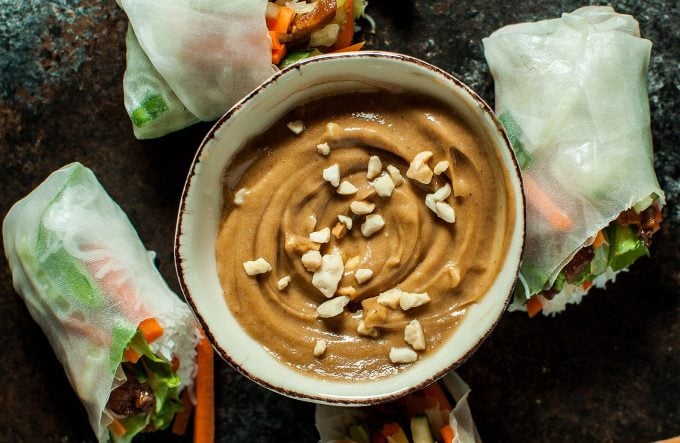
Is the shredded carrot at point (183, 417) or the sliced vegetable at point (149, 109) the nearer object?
the sliced vegetable at point (149, 109)

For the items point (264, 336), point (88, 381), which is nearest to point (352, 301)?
point (264, 336)

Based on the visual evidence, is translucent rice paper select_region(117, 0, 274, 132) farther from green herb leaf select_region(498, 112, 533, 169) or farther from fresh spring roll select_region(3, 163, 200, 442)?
green herb leaf select_region(498, 112, 533, 169)

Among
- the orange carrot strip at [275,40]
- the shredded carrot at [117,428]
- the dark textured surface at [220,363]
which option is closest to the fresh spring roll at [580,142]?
the dark textured surface at [220,363]

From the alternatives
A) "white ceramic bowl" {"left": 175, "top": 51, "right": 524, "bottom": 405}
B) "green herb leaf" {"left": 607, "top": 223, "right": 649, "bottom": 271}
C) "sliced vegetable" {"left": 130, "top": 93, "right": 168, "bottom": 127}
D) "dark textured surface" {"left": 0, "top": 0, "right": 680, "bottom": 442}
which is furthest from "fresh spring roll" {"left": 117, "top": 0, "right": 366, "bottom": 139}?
"green herb leaf" {"left": 607, "top": 223, "right": 649, "bottom": 271}

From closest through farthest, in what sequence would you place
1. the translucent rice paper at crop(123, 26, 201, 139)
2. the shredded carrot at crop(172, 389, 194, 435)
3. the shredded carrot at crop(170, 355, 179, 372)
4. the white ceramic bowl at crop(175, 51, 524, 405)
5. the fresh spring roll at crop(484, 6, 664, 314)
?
the white ceramic bowl at crop(175, 51, 524, 405), the fresh spring roll at crop(484, 6, 664, 314), the translucent rice paper at crop(123, 26, 201, 139), the shredded carrot at crop(170, 355, 179, 372), the shredded carrot at crop(172, 389, 194, 435)

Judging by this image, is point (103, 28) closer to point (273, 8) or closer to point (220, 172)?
point (273, 8)

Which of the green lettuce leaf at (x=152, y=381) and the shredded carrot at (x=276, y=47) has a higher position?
the shredded carrot at (x=276, y=47)

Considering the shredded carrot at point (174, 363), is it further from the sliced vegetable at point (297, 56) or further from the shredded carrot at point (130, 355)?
the sliced vegetable at point (297, 56)
